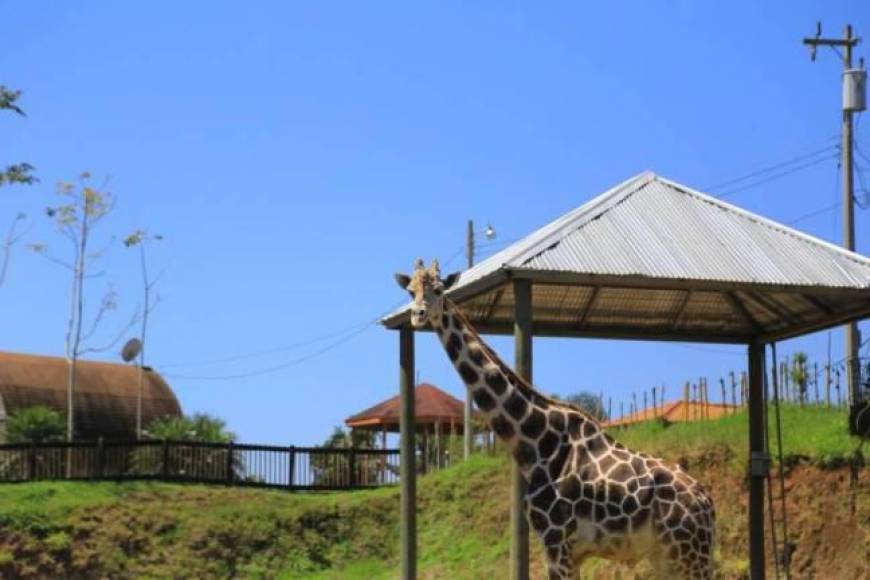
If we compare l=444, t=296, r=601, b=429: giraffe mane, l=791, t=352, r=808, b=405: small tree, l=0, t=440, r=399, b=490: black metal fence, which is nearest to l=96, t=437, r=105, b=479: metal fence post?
l=0, t=440, r=399, b=490: black metal fence

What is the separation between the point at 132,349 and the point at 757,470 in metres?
26.4

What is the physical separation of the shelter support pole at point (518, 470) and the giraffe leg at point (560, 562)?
63cm

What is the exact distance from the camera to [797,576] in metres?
19.8

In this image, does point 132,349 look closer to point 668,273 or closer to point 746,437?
point 746,437

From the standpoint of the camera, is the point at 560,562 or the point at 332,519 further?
the point at 332,519

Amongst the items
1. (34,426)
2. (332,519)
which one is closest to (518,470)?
(332,519)

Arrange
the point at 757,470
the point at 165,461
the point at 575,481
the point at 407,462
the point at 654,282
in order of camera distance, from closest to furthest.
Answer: the point at 575,481 < the point at 654,282 < the point at 407,462 < the point at 757,470 < the point at 165,461

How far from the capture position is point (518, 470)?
1297cm

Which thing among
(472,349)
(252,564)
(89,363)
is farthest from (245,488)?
(472,349)

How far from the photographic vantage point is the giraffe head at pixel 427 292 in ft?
42.7

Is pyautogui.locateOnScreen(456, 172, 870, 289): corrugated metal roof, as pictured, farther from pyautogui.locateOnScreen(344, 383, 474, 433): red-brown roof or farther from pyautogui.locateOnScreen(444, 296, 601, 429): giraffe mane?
pyautogui.locateOnScreen(344, 383, 474, 433): red-brown roof

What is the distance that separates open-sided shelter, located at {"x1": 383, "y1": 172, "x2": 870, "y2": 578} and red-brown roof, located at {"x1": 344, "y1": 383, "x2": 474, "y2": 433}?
66.9 ft

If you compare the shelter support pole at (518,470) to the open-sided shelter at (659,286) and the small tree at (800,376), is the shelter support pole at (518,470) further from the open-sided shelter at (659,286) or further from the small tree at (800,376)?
the small tree at (800,376)

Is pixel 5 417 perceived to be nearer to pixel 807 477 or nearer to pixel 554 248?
pixel 807 477
